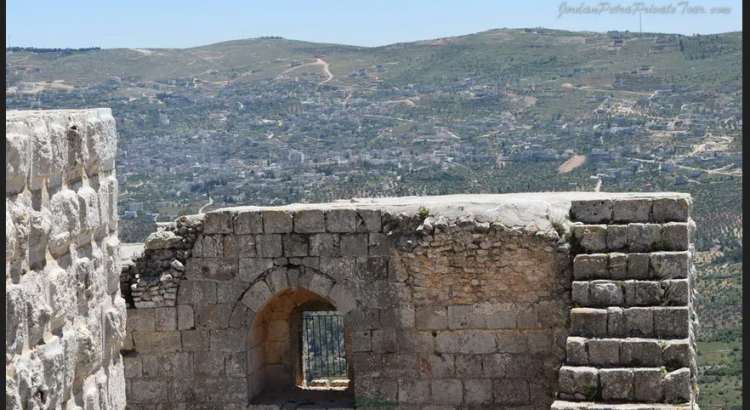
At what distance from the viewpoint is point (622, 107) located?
51.8m

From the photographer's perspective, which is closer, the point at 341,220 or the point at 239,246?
the point at 341,220

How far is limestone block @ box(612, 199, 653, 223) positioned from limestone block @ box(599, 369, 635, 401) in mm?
1519

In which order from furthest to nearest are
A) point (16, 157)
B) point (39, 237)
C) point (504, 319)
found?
1. point (504, 319)
2. point (39, 237)
3. point (16, 157)

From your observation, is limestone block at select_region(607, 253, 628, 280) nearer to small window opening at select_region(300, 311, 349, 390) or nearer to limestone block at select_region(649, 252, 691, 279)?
limestone block at select_region(649, 252, 691, 279)

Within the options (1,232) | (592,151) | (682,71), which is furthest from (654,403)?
(682,71)

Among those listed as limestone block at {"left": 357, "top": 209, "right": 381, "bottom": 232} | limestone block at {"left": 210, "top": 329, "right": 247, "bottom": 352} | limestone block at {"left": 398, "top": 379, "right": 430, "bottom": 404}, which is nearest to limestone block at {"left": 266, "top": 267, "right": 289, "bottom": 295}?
limestone block at {"left": 210, "top": 329, "right": 247, "bottom": 352}

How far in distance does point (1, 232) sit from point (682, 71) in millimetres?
53584

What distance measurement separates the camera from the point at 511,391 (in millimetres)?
10344

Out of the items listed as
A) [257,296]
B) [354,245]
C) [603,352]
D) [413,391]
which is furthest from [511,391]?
[257,296]

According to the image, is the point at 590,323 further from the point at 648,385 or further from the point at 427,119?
the point at 427,119

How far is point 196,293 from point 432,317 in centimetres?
224

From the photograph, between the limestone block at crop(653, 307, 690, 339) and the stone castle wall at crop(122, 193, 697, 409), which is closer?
the limestone block at crop(653, 307, 690, 339)

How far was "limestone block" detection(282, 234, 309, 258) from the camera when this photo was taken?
1051cm

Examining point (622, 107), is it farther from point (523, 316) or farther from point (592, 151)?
point (523, 316)
